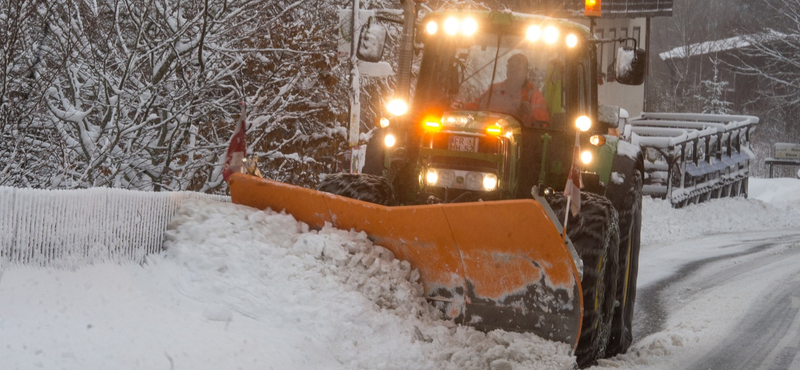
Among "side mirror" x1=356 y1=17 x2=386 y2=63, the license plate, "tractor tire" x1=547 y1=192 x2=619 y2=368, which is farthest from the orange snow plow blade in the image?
"side mirror" x1=356 y1=17 x2=386 y2=63

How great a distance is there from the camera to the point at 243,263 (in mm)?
5059

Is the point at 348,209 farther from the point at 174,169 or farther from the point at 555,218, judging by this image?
the point at 174,169

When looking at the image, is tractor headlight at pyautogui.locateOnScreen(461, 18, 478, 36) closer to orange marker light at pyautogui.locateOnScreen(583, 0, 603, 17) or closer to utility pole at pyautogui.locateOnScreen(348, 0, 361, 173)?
orange marker light at pyautogui.locateOnScreen(583, 0, 603, 17)

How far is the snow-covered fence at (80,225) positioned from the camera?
4.50 m

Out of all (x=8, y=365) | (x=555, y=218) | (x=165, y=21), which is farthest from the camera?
(x=165, y=21)

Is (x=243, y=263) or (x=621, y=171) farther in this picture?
(x=621, y=171)

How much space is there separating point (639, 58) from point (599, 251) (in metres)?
1.72

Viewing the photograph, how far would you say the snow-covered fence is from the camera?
4.50m

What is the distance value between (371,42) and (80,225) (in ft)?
8.52

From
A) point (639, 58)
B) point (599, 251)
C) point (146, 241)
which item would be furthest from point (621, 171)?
point (146, 241)

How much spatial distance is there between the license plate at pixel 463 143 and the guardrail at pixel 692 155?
10613 millimetres

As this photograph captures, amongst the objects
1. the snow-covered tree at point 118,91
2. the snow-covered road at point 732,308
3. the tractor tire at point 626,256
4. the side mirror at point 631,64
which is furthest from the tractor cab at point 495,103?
the snow-covered tree at point 118,91

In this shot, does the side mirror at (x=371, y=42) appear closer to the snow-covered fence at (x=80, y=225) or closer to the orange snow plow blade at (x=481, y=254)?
the orange snow plow blade at (x=481, y=254)

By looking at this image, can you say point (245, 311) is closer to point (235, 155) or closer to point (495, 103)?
point (235, 155)
